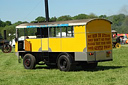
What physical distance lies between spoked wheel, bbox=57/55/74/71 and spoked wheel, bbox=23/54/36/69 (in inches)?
88.8

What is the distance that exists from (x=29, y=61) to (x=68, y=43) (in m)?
3.33

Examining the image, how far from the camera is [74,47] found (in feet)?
56.9

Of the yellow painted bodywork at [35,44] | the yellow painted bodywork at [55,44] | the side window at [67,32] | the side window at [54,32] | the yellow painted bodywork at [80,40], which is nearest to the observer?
the yellow painted bodywork at [80,40]

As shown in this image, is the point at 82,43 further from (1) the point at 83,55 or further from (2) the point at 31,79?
(2) the point at 31,79

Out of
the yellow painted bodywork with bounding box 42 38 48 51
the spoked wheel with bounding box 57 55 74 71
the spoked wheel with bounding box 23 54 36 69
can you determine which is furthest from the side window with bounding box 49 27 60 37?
the spoked wheel with bounding box 23 54 36 69

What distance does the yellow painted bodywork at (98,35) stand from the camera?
667 inches

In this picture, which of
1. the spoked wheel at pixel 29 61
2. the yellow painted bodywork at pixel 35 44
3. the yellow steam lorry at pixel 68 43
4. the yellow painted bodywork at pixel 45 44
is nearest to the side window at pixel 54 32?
the yellow steam lorry at pixel 68 43

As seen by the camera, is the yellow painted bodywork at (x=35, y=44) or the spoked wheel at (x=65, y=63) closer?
the spoked wheel at (x=65, y=63)

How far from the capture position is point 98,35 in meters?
17.5

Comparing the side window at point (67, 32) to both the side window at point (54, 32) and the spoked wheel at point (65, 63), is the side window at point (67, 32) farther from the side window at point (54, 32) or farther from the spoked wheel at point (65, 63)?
the spoked wheel at point (65, 63)

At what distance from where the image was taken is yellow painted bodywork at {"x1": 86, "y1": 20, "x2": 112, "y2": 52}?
55.6 feet

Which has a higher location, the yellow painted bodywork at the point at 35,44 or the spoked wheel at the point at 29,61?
the yellow painted bodywork at the point at 35,44

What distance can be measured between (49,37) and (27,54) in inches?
80.3

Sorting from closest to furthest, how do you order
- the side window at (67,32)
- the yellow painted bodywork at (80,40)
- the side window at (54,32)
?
the yellow painted bodywork at (80,40) < the side window at (67,32) < the side window at (54,32)
